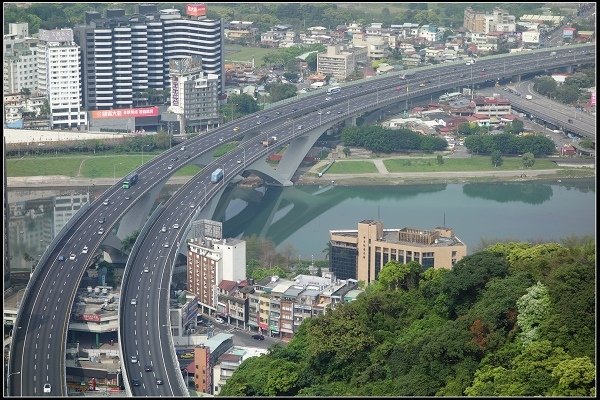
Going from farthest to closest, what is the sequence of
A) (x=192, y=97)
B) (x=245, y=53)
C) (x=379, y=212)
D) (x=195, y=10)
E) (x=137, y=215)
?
(x=245, y=53)
(x=195, y=10)
(x=192, y=97)
(x=379, y=212)
(x=137, y=215)

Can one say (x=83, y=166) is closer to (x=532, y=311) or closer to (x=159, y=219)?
(x=159, y=219)

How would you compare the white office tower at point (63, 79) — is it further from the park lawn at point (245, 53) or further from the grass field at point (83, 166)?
the park lawn at point (245, 53)

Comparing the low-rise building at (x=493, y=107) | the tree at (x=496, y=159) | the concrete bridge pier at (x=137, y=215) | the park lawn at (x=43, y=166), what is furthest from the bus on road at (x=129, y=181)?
the low-rise building at (x=493, y=107)

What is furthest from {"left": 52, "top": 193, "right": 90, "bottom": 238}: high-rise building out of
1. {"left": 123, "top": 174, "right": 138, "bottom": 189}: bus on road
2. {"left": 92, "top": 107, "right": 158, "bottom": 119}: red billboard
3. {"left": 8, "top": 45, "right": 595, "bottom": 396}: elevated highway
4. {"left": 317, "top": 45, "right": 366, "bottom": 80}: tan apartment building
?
{"left": 317, "top": 45, "right": 366, "bottom": 80}: tan apartment building

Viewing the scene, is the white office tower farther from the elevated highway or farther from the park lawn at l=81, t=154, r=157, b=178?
the elevated highway

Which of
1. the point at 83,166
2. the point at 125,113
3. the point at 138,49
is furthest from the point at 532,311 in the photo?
the point at 138,49
